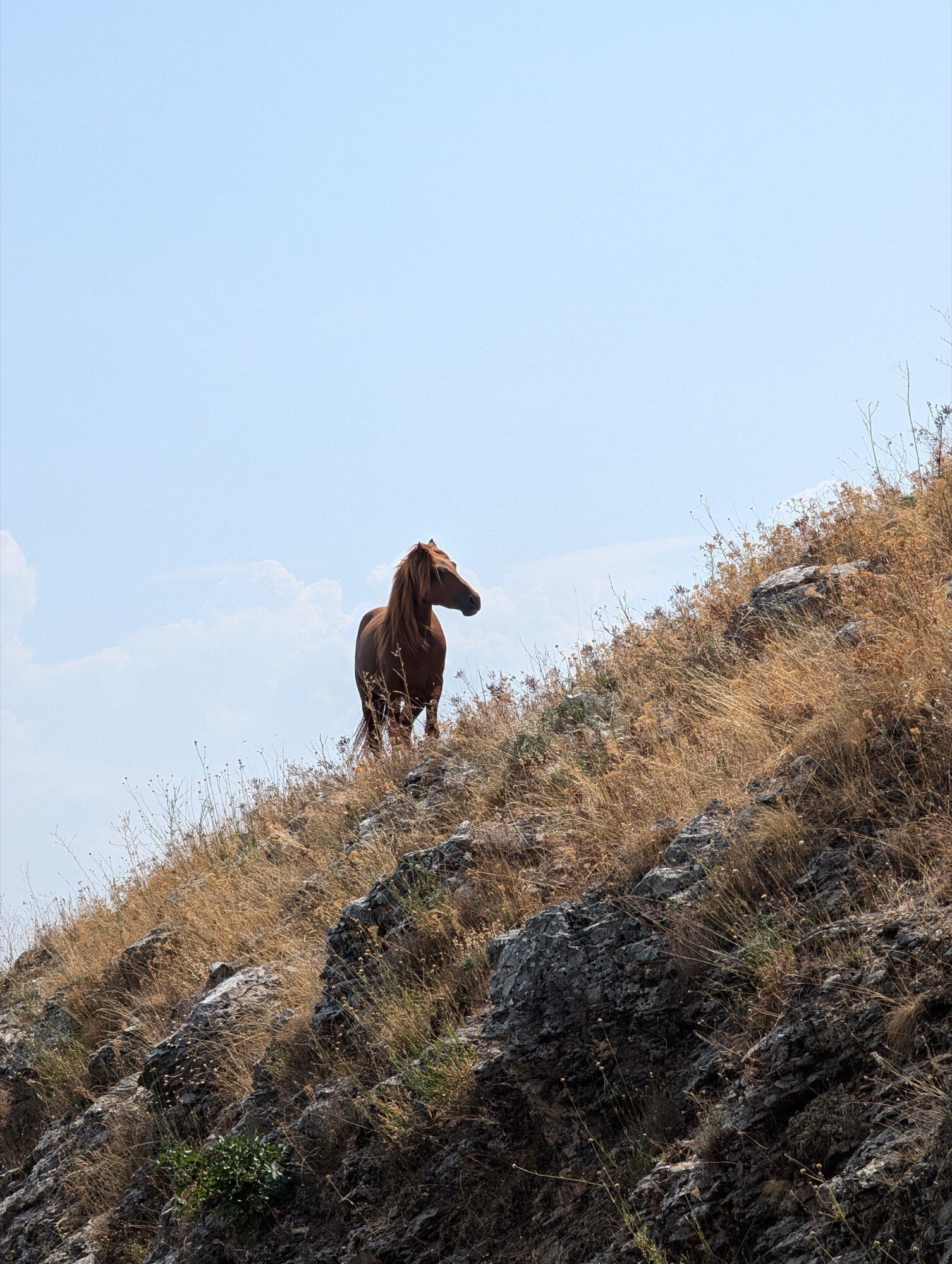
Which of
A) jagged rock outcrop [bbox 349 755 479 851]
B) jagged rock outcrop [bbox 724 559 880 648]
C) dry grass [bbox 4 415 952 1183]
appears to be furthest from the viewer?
jagged rock outcrop [bbox 349 755 479 851]

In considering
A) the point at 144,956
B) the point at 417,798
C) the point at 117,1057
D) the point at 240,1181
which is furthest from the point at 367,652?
the point at 240,1181

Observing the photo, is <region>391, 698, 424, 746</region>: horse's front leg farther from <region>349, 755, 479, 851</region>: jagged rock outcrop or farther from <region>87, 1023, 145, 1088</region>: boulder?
<region>87, 1023, 145, 1088</region>: boulder

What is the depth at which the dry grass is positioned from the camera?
4.41 metres

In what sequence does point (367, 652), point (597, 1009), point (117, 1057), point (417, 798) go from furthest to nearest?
point (367, 652)
point (417, 798)
point (117, 1057)
point (597, 1009)

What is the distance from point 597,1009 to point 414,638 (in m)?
5.97

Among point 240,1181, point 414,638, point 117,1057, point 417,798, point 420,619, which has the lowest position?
point 240,1181

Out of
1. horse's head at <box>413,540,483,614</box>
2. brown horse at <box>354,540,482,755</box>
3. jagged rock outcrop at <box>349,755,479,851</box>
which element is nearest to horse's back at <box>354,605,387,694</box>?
brown horse at <box>354,540,482,755</box>

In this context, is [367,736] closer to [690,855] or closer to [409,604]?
[409,604]

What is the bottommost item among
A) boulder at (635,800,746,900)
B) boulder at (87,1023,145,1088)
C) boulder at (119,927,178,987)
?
boulder at (635,800,746,900)

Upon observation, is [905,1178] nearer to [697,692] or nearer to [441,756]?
[697,692]

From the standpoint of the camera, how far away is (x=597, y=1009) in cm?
432

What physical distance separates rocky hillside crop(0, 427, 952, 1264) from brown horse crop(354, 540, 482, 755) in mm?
2099

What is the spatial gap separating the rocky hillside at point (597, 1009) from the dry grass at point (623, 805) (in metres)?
0.03

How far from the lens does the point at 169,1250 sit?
5168 mm
